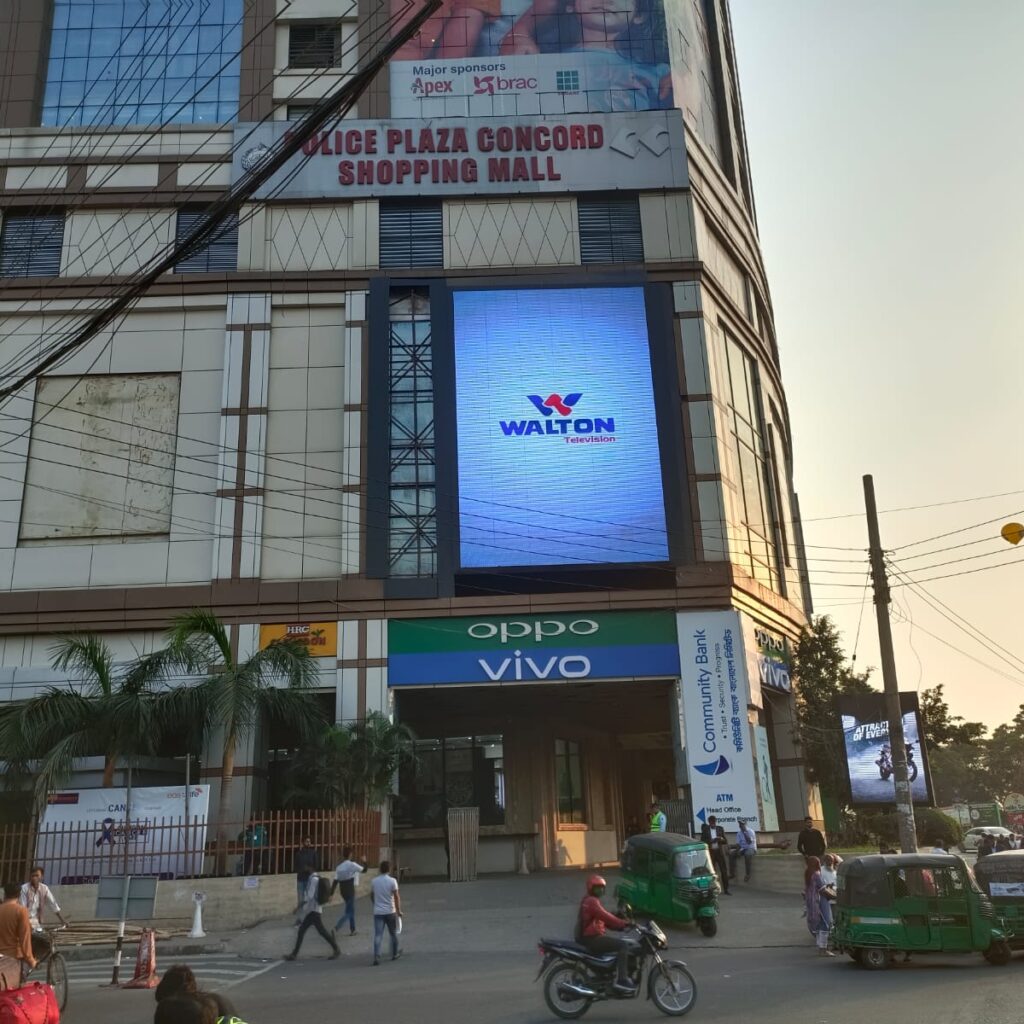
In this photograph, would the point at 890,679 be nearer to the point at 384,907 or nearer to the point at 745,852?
the point at 745,852

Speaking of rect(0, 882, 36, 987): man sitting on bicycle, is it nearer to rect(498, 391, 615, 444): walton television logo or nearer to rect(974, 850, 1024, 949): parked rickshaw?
rect(974, 850, 1024, 949): parked rickshaw

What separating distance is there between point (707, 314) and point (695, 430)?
14.6ft

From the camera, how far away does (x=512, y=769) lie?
32781 millimetres

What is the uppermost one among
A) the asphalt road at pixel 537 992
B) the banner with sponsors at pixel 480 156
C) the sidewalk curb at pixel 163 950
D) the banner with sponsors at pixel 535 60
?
the banner with sponsors at pixel 535 60

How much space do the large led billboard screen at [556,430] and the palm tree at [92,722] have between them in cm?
921

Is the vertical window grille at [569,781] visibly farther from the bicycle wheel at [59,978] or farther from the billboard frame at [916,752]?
the bicycle wheel at [59,978]

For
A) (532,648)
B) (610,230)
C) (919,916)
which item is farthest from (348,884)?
(610,230)

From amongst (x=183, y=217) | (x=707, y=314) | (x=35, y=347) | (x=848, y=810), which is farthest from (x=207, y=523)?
(x=848, y=810)

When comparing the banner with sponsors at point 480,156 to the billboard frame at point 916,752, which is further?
the banner with sponsors at point 480,156

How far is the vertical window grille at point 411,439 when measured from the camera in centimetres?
2956

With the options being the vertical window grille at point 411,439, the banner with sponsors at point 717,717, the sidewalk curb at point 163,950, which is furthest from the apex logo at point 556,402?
the sidewalk curb at point 163,950

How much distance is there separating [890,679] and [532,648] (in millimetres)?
10719

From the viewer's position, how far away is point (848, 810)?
36.7 metres

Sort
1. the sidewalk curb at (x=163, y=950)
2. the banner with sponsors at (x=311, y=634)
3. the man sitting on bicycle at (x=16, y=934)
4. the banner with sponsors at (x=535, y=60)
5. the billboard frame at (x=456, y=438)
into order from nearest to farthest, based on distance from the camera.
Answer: the man sitting on bicycle at (x=16, y=934)
the sidewalk curb at (x=163, y=950)
the banner with sponsors at (x=311, y=634)
the billboard frame at (x=456, y=438)
the banner with sponsors at (x=535, y=60)
